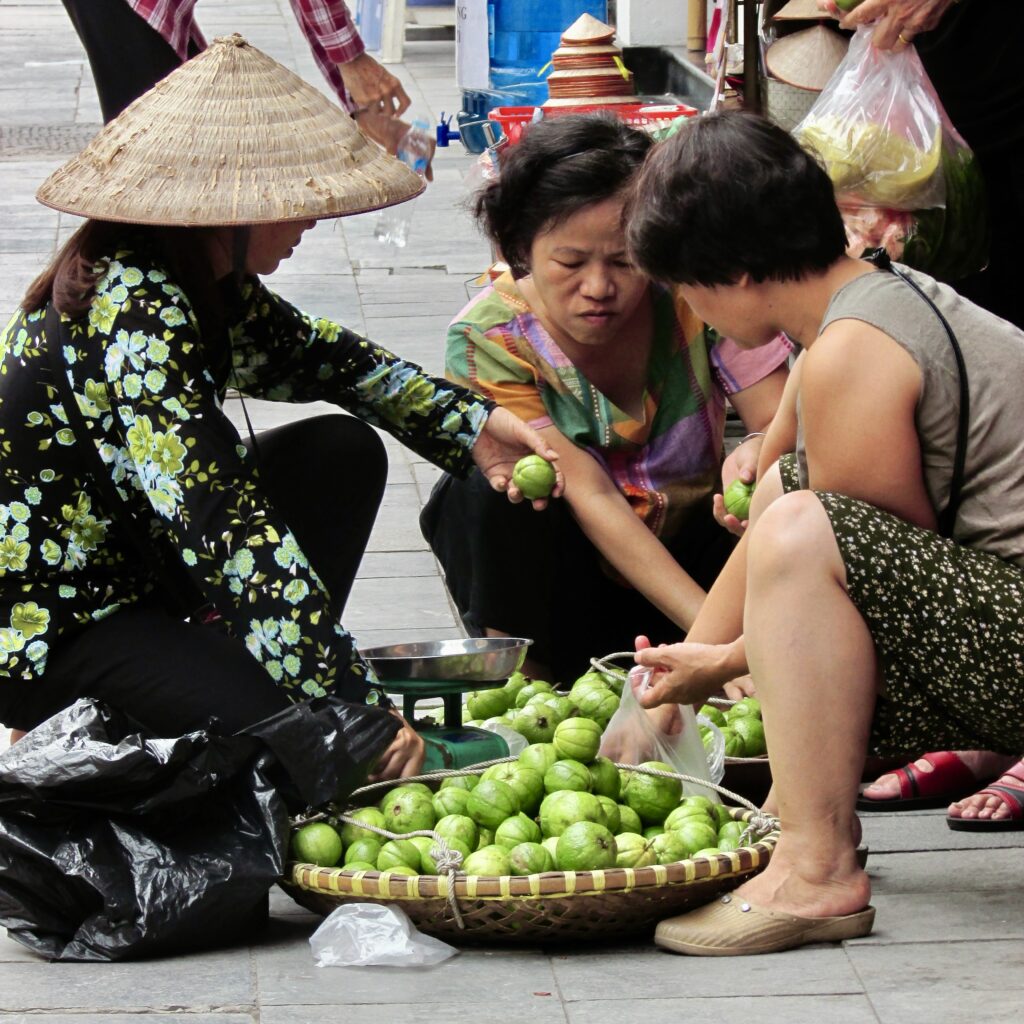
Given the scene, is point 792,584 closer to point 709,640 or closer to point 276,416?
point 709,640

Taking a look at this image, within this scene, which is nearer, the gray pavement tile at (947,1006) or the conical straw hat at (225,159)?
the gray pavement tile at (947,1006)

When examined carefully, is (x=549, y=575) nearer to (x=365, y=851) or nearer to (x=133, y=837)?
(x=365, y=851)

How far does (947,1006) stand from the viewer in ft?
8.41

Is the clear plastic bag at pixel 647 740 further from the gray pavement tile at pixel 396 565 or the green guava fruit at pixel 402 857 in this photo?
the gray pavement tile at pixel 396 565

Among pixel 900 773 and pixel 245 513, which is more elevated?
pixel 245 513

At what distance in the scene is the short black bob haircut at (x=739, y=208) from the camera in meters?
2.88

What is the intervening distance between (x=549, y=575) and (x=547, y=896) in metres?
1.43

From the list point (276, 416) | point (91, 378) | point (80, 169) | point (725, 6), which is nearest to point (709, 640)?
point (91, 378)

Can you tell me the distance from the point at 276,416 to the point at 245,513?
3471 mm

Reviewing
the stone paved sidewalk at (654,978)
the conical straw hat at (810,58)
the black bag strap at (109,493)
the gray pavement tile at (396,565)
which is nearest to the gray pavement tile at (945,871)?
the stone paved sidewalk at (654,978)

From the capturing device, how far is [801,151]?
297cm

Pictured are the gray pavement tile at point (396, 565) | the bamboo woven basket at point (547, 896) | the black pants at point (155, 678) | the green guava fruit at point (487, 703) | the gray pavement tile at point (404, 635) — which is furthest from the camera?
the gray pavement tile at point (396, 565)

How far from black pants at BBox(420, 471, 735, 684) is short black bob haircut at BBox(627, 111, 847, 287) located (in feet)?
3.84

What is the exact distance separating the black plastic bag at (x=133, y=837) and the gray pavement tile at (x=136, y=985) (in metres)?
0.03
